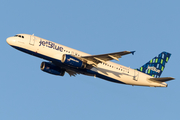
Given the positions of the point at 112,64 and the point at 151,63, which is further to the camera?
the point at 151,63

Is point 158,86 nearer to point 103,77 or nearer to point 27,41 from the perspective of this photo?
point 103,77

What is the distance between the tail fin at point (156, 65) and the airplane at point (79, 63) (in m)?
0.47

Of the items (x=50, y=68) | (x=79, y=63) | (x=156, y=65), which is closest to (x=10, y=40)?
(x=50, y=68)

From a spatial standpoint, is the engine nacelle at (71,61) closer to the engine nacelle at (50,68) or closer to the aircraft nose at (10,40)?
the engine nacelle at (50,68)

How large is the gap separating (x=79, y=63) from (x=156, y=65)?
1696 centimetres

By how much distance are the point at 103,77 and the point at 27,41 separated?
523 inches

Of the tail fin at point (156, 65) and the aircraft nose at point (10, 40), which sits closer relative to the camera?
the aircraft nose at point (10, 40)

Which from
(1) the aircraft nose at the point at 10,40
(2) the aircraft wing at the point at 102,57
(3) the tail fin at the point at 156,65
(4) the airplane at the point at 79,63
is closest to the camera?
(2) the aircraft wing at the point at 102,57

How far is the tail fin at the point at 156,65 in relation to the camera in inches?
2006

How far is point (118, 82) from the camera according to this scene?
47.2 metres

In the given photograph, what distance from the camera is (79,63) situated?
4266cm

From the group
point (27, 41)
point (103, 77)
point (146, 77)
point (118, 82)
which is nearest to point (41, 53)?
point (27, 41)

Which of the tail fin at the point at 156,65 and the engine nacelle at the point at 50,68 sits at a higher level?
the tail fin at the point at 156,65

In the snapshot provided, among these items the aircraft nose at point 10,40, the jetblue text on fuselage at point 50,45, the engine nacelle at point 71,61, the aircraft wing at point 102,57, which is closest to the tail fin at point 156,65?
the aircraft wing at point 102,57
